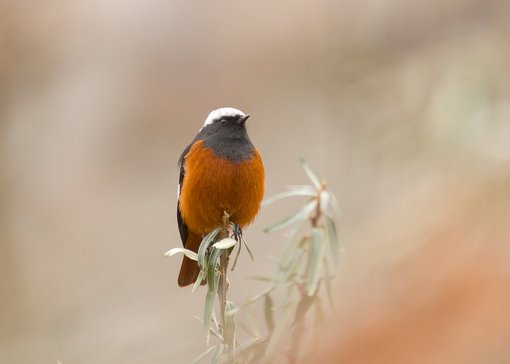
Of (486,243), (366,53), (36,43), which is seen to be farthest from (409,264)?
(36,43)

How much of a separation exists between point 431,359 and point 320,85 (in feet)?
15.6

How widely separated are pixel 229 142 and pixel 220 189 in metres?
0.29

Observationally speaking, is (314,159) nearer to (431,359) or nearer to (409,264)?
(409,264)

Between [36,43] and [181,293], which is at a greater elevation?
[36,43]

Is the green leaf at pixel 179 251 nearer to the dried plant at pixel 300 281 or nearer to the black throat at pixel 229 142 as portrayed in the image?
the dried plant at pixel 300 281

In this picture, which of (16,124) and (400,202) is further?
→ (16,124)

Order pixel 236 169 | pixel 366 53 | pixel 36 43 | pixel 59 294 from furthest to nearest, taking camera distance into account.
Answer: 1. pixel 36 43
2. pixel 59 294
3. pixel 366 53
4. pixel 236 169

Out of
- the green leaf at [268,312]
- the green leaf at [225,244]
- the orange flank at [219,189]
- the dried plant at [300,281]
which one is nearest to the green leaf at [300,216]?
the dried plant at [300,281]

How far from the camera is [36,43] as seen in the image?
665 centimetres

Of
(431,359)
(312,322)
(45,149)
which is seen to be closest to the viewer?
(431,359)

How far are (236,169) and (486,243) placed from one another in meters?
1.86

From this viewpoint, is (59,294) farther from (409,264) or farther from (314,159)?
(409,264)

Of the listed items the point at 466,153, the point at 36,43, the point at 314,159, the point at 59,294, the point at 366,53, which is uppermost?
the point at 36,43

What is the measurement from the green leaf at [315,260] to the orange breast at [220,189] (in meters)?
2.24
